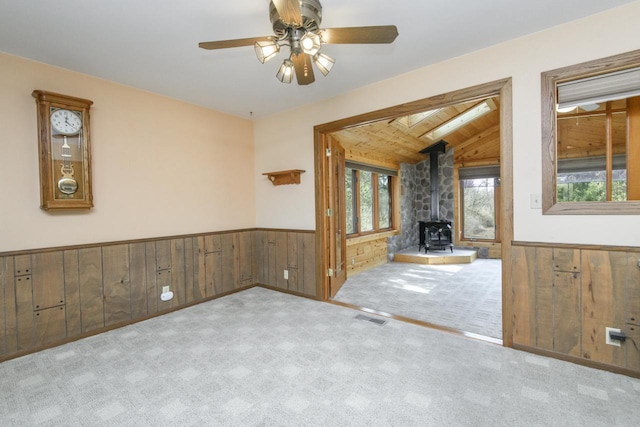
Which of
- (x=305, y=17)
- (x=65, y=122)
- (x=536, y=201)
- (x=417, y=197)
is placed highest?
(x=305, y=17)

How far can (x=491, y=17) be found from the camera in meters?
2.09

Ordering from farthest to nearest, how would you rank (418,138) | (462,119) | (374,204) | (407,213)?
(407,213) < (374,204) < (418,138) < (462,119)

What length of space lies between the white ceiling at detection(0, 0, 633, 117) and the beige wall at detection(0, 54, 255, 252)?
0.25m

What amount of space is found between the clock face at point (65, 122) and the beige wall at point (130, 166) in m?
0.14

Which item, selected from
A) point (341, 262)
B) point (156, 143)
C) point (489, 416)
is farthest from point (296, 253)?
point (489, 416)

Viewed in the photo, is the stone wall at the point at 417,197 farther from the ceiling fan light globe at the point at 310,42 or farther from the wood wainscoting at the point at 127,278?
the ceiling fan light globe at the point at 310,42

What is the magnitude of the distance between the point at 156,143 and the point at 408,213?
5.87 metres

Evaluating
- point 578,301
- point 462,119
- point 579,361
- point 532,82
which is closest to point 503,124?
point 532,82

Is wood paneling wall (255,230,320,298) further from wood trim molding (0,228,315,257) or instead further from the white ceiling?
the white ceiling

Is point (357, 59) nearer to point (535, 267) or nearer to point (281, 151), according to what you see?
point (281, 151)

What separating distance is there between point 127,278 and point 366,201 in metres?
4.42

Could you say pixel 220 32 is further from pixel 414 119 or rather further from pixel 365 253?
pixel 365 253

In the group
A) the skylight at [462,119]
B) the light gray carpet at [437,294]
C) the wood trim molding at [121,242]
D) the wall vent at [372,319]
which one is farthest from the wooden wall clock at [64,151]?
the skylight at [462,119]

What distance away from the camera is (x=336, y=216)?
406cm
